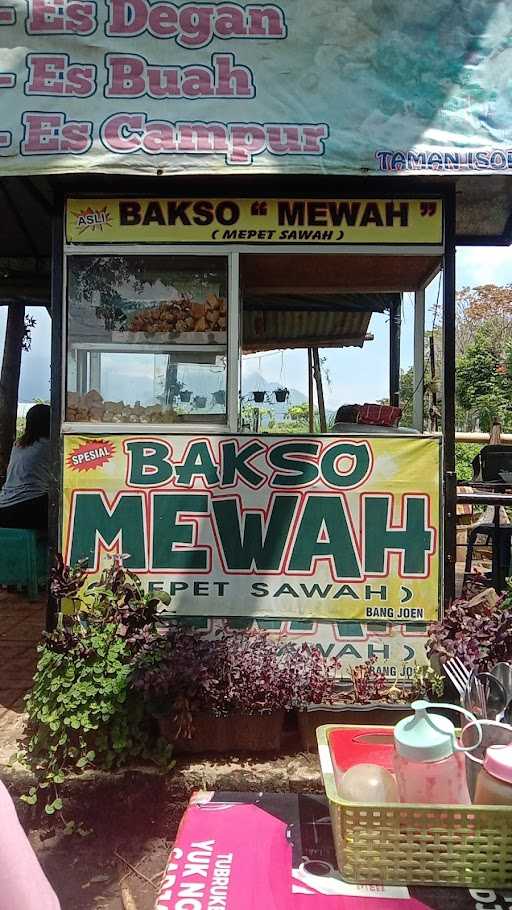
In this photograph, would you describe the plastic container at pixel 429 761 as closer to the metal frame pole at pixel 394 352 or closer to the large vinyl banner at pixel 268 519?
the large vinyl banner at pixel 268 519

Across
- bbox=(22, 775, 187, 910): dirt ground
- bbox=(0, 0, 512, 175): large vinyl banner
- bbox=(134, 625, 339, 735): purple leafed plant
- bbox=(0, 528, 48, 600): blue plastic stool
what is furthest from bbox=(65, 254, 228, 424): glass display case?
bbox=(0, 528, 48, 600): blue plastic stool

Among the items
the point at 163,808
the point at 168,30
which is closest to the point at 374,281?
the point at 168,30

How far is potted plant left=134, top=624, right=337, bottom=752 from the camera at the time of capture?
127 inches

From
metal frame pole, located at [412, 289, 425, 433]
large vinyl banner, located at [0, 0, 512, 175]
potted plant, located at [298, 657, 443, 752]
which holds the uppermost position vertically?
large vinyl banner, located at [0, 0, 512, 175]

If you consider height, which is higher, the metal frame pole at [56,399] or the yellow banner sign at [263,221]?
the yellow banner sign at [263,221]

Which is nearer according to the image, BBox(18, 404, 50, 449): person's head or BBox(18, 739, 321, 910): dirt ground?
BBox(18, 739, 321, 910): dirt ground

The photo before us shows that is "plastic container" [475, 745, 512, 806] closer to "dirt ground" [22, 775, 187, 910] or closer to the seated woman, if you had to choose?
"dirt ground" [22, 775, 187, 910]

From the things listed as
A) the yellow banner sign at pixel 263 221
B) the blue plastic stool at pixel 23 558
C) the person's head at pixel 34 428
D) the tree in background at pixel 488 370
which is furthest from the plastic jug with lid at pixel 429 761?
the tree in background at pixel 488 370

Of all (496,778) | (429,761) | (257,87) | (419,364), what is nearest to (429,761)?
(429,761)

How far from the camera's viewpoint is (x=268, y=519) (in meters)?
3.74

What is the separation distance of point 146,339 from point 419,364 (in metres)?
1.74

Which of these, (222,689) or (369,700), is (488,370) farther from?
(222,689)

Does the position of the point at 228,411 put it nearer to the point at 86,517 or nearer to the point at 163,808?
the point at 86,517

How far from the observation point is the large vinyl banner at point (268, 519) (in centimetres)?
374
